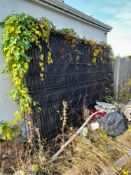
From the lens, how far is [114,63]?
31.4 feet

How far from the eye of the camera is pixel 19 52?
4250 millimetres

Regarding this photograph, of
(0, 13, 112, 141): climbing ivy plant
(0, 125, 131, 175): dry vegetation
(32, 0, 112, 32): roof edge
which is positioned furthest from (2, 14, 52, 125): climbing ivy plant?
(32, 0, 112, 32): roof edge

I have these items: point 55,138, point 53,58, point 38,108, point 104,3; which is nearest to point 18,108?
point 38,108

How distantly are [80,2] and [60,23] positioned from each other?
2184 millimetres

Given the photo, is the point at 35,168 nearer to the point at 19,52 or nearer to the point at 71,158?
the point at 71,158

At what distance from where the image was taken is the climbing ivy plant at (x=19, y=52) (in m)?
4.27

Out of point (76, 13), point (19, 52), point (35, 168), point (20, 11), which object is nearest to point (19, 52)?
point (19, 52)

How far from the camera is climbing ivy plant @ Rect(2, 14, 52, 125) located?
14.0 feet

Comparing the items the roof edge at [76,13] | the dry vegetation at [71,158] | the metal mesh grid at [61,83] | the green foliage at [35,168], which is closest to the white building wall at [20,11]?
the roof edge at [76,13]

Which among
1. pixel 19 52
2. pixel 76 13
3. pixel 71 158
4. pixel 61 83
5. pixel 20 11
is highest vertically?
pixel 76 13

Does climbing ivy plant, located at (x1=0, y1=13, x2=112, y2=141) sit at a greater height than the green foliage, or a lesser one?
greater

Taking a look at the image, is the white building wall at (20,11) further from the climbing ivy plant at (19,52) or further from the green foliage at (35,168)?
the green foliage at (35,168)

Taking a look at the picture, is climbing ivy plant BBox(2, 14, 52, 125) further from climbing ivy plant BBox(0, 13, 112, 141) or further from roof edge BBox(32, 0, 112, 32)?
roof edge BBox(32, 0, 112, 32)

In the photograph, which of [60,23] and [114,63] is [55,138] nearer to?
[60,23]
